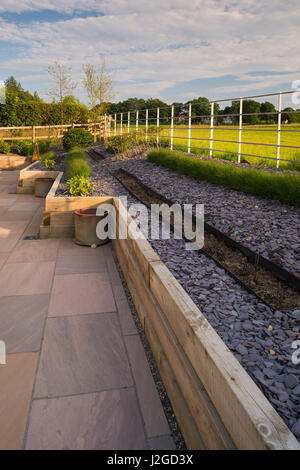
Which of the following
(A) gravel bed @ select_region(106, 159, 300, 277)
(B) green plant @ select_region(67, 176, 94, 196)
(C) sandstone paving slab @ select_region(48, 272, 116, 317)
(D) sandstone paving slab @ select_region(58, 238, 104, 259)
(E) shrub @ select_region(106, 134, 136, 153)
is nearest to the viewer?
(C) sandstone paving slab @ select_region(48, 272, 116, 317)

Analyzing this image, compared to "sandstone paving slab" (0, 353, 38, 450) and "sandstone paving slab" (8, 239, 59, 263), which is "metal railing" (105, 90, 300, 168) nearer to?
"sandstone paving slab" (8, 239, 59, 263)

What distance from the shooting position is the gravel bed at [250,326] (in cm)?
175

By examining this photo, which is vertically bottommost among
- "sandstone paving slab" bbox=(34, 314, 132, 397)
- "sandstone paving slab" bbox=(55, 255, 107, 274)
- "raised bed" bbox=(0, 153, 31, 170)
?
"sandstone paving slab" bbox=(34, 314, 132, 397)

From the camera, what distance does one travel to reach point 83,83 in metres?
20.9

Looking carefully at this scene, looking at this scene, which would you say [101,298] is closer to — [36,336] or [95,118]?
[36,336]

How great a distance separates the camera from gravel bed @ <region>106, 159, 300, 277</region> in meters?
3.35

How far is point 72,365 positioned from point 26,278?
5.37 ft

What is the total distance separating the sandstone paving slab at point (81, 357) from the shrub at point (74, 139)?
13.6 m

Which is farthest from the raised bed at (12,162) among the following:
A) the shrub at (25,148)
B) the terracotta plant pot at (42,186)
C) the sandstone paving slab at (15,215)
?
the sandstone paving slab at (15,215)

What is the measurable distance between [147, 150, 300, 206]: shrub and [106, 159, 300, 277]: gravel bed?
107 millimetres

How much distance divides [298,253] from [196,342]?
1.98m

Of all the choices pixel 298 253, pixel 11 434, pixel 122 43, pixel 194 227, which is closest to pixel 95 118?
pixel 122 43

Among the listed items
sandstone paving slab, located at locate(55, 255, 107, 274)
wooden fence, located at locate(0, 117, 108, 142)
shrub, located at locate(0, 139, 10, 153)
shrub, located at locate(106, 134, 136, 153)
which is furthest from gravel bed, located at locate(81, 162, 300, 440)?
wooden fence, located at locate(0, 117, 108, 142)

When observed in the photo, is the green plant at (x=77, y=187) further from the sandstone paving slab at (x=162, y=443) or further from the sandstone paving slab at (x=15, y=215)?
the sandstone paving slab at (x=162, y=443)
